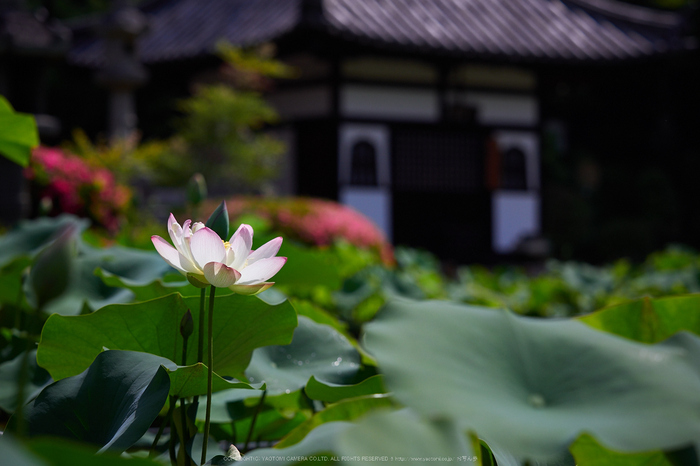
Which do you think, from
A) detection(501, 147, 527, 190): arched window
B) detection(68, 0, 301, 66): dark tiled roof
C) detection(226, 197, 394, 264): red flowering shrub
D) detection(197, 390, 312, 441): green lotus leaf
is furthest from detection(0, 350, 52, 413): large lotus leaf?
detection(501, 147, 527, 190): arched window

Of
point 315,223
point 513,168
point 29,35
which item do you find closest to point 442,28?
point 513,168

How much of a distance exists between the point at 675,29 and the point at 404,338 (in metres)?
10.9

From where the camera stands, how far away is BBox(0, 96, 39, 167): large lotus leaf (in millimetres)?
979

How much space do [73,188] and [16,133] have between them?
2.56m

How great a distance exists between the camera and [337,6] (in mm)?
7855

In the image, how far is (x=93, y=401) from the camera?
1.64 ft

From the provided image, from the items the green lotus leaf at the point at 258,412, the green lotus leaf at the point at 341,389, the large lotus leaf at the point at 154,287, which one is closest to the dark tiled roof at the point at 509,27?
the large lotus leaf at the point at 154,287

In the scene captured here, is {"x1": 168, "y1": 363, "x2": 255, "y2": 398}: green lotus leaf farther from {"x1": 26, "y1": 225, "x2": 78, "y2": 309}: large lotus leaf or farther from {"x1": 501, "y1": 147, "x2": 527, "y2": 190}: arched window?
{"x1": 501, "y1": 147, "x2": 527, "y2": 190}: arched window

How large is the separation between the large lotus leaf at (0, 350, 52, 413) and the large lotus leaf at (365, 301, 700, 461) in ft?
1.41

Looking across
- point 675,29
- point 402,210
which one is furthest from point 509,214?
point 675,29

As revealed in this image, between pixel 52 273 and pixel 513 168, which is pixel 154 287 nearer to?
pixel 52 273

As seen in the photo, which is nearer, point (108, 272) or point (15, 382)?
point (15, 382)

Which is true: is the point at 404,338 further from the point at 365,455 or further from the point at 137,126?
the point at 137,126

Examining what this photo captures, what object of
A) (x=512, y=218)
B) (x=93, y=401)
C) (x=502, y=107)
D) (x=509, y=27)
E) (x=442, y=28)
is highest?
(x=509, y=27)
